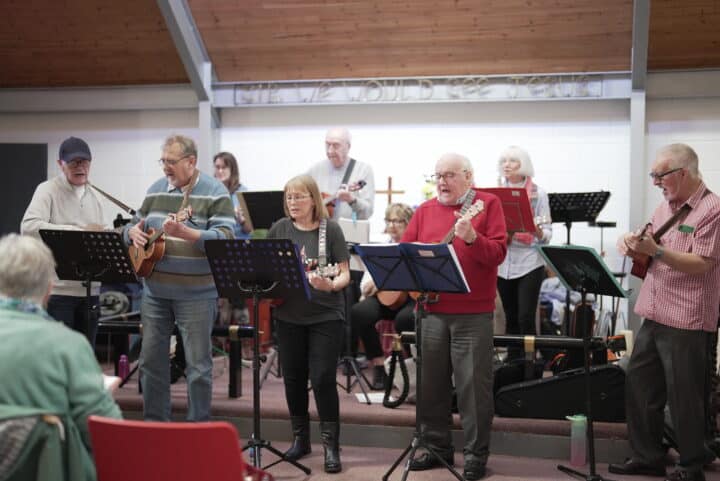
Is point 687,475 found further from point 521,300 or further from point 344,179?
point 344,179

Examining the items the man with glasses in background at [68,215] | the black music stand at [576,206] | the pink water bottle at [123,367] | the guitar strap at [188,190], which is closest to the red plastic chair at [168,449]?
the guitar strap at [188,190]

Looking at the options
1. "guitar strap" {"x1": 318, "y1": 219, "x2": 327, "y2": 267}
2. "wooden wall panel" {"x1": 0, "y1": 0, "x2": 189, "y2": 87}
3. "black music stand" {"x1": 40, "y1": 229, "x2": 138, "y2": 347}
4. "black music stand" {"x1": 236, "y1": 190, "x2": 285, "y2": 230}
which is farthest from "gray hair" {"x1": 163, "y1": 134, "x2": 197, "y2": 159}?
"wooden wall panel" {"x1": 0, "y1": 0, "x2": 189, "y2": 87}

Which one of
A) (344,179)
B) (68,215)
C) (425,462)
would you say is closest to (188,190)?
(68,215)

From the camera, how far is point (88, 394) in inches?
86.5

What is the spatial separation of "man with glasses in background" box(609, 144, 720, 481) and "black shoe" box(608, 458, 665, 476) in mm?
149

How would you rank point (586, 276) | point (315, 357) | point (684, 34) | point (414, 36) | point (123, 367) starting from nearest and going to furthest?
point (586, 276) → point (315, 357) → point (123, 367) → point (684, 34) → point (414, 36)

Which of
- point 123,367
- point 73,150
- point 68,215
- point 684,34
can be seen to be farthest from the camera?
point 684,34

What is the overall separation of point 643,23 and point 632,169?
136 centimetres

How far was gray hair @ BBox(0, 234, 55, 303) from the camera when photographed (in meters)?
2.24

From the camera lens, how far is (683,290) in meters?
3.95

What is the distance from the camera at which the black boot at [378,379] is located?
Answer: 223 inches

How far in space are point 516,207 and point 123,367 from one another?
3.04 m

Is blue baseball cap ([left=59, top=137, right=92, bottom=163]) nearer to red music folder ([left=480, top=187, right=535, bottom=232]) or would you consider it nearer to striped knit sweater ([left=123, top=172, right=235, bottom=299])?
striped knit sweater ([left=123, top=172, right=235, bottom=299])

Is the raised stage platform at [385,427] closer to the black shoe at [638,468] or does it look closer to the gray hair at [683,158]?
the black shoe at [638,468]
